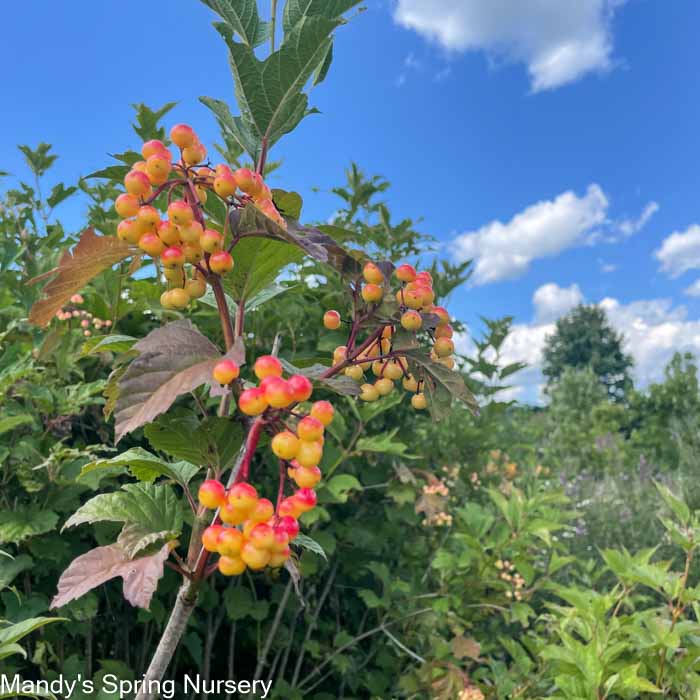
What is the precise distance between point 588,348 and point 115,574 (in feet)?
110

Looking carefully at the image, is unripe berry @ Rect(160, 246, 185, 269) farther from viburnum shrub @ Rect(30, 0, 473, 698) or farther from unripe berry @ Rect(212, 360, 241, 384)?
unripe berry @ Rect(212, 360, 241, 384)

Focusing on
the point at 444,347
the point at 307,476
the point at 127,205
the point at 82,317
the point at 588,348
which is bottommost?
the point at 307,476

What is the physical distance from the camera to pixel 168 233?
72 centimetres

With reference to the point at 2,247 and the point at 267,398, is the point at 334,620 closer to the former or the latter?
the point at 2,247

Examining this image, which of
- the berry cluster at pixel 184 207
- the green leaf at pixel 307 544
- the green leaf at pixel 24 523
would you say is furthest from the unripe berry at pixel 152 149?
the green leaf at pixel 24 523

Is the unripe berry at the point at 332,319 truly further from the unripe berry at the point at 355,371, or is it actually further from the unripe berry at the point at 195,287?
the unripe berry at the point at 195,287

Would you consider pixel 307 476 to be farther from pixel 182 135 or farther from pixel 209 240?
pixel 182 135

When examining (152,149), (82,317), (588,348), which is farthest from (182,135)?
(588,348)

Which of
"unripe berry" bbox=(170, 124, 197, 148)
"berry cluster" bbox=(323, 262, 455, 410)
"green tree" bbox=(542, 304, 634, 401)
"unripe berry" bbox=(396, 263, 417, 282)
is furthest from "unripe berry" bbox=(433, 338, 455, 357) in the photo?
"green tree" bbox=(542, 304, 634, 401)

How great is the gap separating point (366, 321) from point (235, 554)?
38 cm

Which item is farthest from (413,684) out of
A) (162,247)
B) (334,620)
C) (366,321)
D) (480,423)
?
(162,247)

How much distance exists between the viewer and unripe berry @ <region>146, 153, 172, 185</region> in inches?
29.2

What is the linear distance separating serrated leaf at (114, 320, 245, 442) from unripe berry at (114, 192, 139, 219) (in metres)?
0.15

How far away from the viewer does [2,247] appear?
216cm
